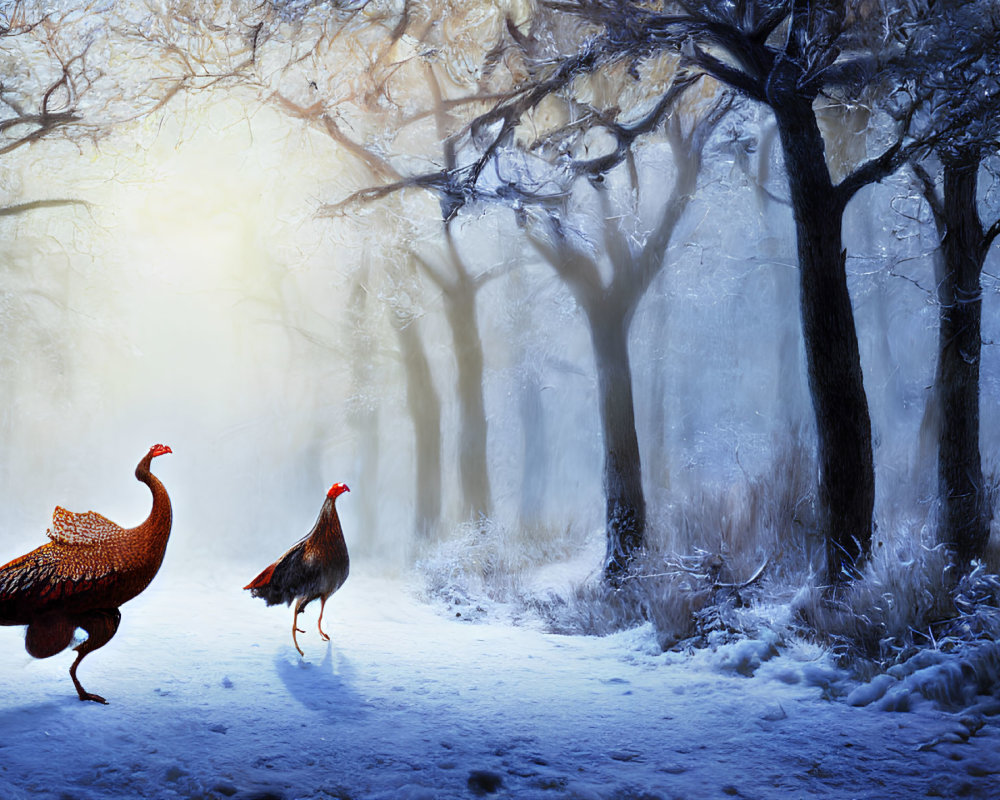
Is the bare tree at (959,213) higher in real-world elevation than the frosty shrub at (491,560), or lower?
higher

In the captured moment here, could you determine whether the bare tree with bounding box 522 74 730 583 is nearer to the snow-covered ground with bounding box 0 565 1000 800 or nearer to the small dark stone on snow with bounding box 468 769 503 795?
the snow-covered ground with bounding box 0 565 1000 800

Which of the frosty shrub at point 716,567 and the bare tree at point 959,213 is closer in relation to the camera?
the bare tree at point 959,213

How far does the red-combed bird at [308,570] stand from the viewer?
305 cm

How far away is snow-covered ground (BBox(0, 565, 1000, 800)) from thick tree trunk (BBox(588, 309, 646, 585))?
3.37 ft

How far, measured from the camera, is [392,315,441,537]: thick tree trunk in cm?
684

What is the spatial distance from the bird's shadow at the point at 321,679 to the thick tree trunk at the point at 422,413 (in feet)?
11.6

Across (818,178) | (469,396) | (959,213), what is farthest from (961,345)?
(469,396)

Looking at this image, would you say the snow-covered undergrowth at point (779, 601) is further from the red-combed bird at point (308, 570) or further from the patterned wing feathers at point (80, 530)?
the patterned wing feathers at point (80, 530)

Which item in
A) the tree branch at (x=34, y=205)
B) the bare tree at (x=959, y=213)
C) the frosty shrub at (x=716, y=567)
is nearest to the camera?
the bare tree at (x=959, y=213)

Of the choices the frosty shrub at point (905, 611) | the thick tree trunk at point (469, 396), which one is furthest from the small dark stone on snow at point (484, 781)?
the thick tree trunk at point (469, 396)

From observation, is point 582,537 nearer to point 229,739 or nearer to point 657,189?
point 657,189

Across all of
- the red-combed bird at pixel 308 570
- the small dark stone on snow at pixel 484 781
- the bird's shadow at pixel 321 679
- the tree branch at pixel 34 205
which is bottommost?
the small dark stone on snow at pixel 484 781

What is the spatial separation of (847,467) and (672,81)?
8.47 ft

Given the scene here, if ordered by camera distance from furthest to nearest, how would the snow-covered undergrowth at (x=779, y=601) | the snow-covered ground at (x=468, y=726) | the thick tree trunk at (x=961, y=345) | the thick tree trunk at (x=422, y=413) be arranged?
the thick tree trunk at (x=422, y=413)
the thick tree trunk at (x=961, y=345)
the snow-covered undergrowth at (x=779, y=601)
the snow-covered ground at (x=468, y=726)
